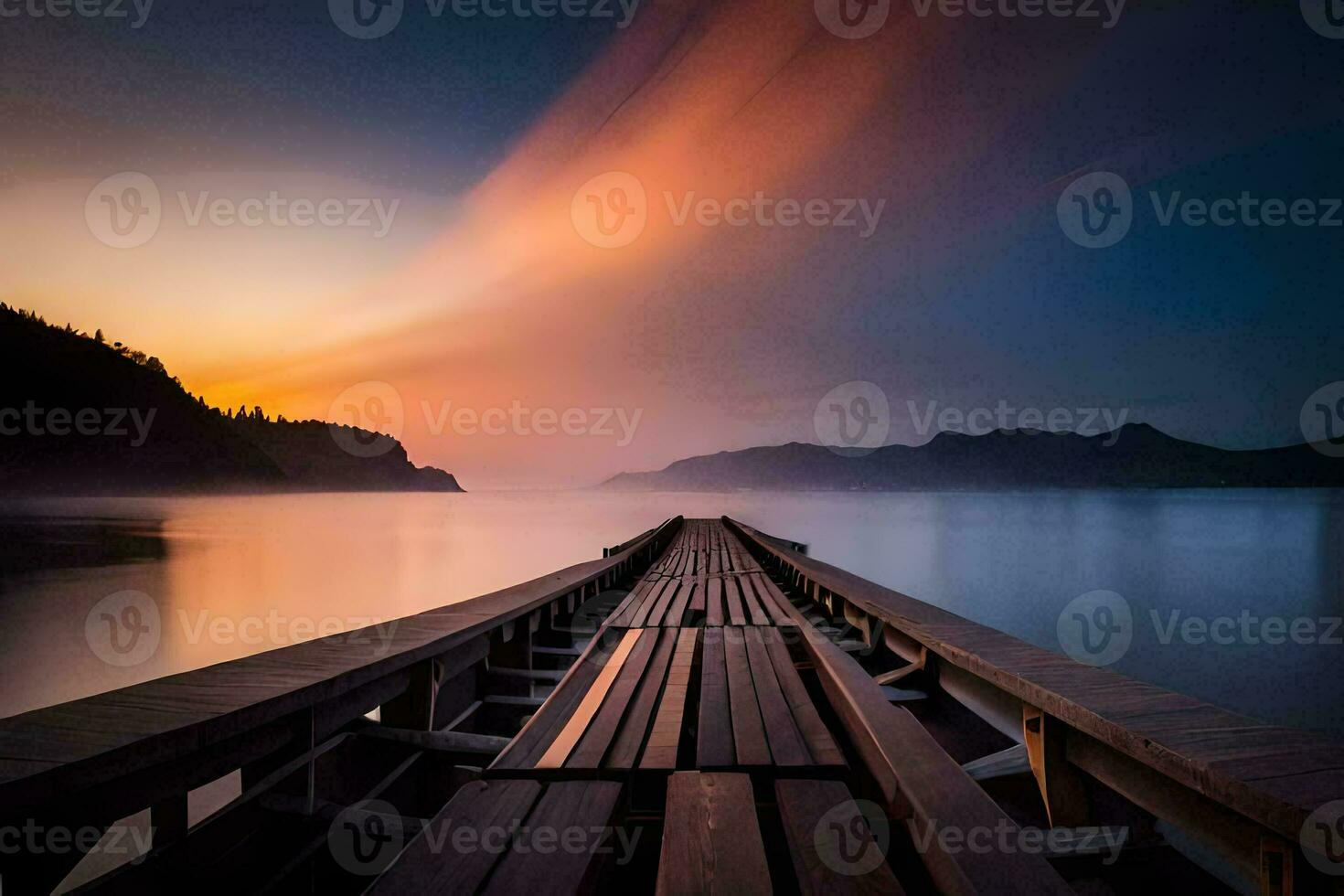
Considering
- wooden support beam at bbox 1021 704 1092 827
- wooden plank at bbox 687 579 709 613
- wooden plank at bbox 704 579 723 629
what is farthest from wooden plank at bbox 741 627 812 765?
wooden plank at bbox 687 579 709 613

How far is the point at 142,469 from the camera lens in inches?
4267

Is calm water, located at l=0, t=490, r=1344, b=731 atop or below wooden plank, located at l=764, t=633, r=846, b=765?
below

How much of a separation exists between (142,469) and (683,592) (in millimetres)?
136615

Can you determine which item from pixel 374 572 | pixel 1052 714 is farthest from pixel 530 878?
pixel 374 572

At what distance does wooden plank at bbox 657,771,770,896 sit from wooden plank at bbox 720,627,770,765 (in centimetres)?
20

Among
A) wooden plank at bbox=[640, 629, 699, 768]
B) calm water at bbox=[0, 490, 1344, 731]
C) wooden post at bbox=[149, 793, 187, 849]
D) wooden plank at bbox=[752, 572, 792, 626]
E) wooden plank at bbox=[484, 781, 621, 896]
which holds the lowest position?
calm water at bbox=[0, 490, 1344, 731]

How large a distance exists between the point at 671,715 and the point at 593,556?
2745 cm

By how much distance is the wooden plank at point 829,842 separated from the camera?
1486 millimetres

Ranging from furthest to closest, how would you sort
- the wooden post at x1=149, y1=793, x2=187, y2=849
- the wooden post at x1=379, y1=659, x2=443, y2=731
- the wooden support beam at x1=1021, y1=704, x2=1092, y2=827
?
1. the wooden post at x1=379, y1=659, x2=443, y2=731
2. the wooden support beam at x1=1021, y1=704, x2=1092, y2=827
3. the wooden post at x1=149, y1=793, x2=187, y2=849

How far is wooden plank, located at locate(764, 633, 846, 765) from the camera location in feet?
7.22

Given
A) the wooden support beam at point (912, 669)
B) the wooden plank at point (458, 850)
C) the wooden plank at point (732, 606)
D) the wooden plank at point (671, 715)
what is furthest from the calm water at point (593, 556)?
the wooden plank at point (458, 850)

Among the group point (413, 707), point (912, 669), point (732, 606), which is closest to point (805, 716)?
point (912, 669)

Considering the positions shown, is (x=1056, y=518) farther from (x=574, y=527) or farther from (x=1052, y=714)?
(x=1052, y=714)

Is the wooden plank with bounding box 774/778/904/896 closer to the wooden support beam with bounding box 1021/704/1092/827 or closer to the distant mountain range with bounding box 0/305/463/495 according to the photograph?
the wooden support beam with bounding box 1021/704/1092/827
